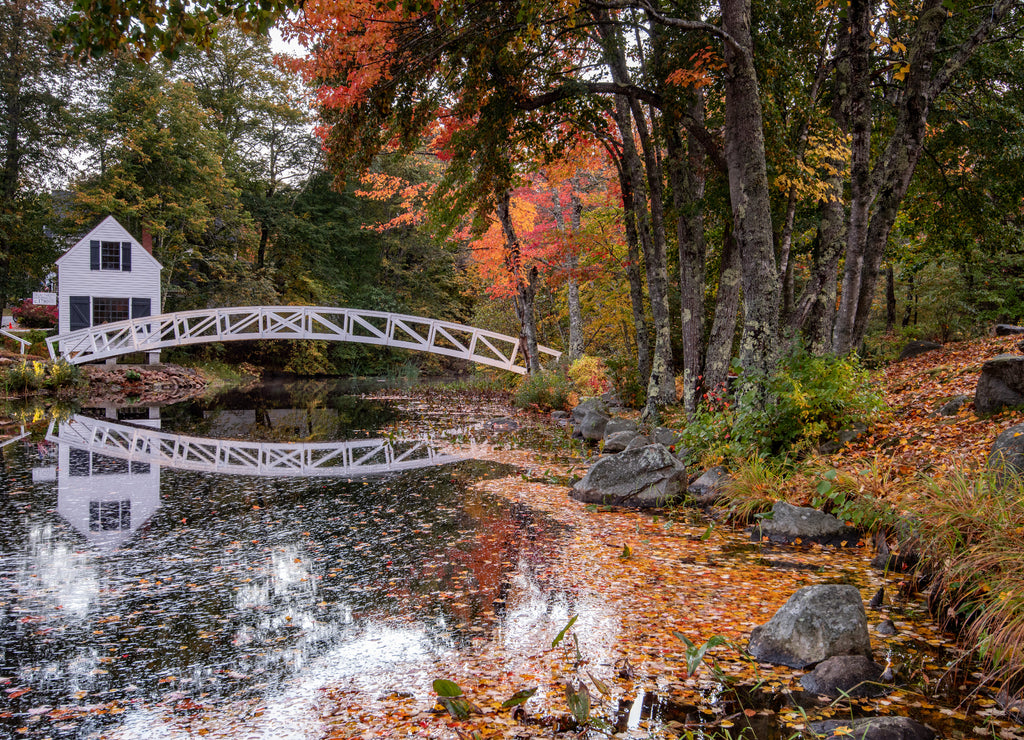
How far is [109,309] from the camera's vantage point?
82.2ft

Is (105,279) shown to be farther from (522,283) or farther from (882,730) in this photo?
(882,730)

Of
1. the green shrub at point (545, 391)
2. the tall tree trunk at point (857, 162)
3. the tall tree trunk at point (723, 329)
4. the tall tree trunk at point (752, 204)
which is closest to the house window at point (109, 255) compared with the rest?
the green shrub at point (545, 391)

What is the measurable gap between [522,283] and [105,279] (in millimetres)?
17705

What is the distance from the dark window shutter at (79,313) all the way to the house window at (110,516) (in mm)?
20573

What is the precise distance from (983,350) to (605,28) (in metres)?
7.83

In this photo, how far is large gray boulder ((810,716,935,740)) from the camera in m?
2.66

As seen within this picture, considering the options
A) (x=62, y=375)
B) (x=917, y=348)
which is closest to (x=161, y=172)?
(x=62, y=375)

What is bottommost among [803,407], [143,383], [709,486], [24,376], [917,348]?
[709,486]

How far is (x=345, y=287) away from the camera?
31969 mm

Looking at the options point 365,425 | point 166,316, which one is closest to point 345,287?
point 166,316

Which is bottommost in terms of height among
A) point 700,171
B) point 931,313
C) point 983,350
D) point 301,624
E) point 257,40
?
point 301,624

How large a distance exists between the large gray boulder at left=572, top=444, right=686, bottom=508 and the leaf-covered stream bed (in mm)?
377

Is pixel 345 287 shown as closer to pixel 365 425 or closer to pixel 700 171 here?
pixel 365 425

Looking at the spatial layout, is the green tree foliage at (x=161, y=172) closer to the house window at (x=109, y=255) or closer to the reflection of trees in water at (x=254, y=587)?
the house window at (x=109, y=255)
